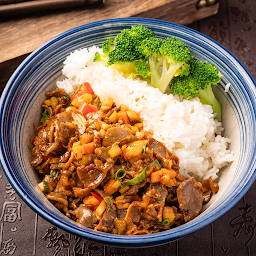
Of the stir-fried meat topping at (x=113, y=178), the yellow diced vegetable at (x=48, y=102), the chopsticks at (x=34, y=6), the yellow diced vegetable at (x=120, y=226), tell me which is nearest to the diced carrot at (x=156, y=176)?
the stir-fried meat topping at (x=113, y=178)

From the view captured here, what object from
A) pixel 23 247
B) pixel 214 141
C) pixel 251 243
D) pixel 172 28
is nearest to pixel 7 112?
pixel 23 247

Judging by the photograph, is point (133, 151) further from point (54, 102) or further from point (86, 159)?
point (54, 102)

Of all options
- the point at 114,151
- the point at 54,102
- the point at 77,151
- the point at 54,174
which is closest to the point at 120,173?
the point at 114,151

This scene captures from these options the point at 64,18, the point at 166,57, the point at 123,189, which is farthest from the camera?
the point at 64,18

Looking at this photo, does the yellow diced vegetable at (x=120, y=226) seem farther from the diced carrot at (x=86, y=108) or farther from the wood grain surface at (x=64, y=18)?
the wood grain surface at (x=64, y=18)

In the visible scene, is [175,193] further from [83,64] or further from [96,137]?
[83,64]

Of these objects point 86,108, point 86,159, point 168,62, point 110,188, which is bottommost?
point 110,188
